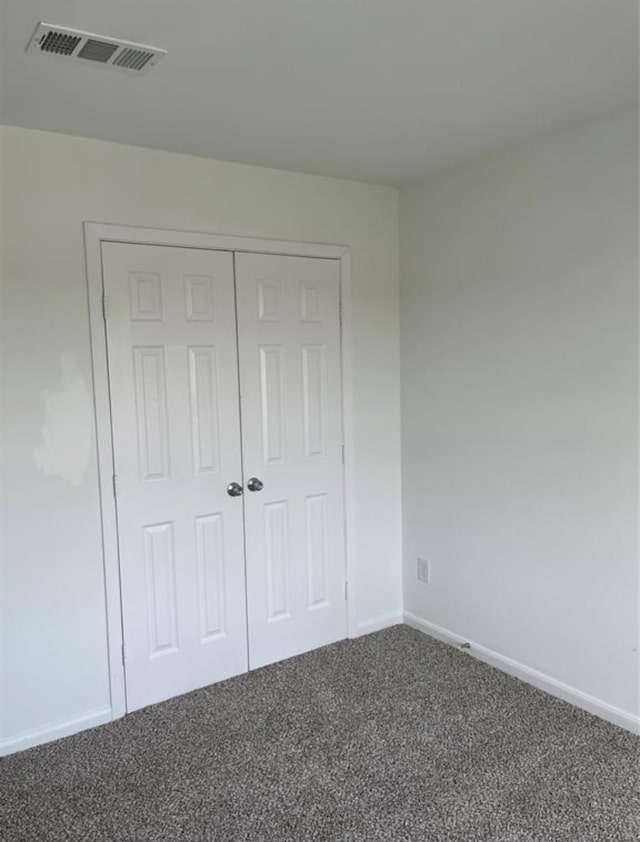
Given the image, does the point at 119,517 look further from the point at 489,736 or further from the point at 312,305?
the point at 489,736

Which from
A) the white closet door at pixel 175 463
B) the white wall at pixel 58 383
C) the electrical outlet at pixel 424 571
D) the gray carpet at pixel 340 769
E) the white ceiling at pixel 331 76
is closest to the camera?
the white ceiling at pixel 331 76

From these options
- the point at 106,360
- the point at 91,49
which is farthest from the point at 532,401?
the point at 91,49

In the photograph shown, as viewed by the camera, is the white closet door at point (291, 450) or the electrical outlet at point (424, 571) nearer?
the white closet door at point (291, 450)

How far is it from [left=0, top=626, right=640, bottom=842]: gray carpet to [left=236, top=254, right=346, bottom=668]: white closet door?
1.18 feet

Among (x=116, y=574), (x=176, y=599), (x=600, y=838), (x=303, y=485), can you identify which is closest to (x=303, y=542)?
(x=303, y=485)

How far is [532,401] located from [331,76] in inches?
62.9

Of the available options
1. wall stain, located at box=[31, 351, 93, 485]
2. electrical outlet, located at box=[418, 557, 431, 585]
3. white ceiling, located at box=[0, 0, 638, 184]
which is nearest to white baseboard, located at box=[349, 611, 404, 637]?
electrical outlet, located at box=[418, 557, 431, 585]

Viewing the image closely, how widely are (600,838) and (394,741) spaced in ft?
2.63

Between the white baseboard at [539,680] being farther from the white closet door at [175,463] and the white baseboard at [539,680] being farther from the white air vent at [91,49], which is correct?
the white air vent at [91,49]

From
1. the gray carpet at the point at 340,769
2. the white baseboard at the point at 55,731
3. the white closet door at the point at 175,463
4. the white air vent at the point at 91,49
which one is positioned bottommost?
the gray carpet at the point at 340,769

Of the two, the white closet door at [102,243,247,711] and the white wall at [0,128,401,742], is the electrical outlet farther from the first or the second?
the white wall at [0,128,401,742]

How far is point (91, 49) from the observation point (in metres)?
1.78

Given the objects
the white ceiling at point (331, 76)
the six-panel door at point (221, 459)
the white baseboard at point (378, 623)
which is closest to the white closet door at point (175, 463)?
the six-panel door at point (221, 459)

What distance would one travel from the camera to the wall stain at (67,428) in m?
2.52
